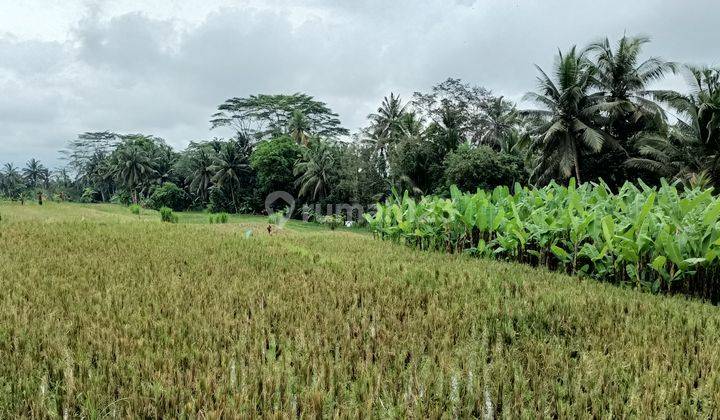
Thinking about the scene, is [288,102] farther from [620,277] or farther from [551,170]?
[620,277]

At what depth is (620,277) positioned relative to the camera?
194 inches

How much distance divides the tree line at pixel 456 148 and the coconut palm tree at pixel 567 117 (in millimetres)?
65

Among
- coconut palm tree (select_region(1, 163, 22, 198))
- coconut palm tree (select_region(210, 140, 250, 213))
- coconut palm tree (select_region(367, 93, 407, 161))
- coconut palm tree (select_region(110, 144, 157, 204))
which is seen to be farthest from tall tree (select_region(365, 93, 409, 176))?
coconut palm tree (select_region(1, 163, 22, 198))

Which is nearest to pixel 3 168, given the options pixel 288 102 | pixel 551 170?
pixel 288 102

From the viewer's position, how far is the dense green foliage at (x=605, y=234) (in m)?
4.18

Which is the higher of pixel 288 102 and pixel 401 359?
pixel 288 102

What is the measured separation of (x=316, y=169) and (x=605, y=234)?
3498 centimetres

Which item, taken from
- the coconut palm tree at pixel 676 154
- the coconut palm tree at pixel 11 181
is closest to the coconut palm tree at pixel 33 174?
the coconut palm tree at pixel 11 181

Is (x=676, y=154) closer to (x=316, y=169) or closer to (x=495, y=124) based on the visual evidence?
(x=495, y=124)

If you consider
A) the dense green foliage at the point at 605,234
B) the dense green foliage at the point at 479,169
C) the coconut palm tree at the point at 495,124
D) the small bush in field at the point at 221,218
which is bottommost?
the small bush in field at the point at 221,218

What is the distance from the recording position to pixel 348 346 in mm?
2467

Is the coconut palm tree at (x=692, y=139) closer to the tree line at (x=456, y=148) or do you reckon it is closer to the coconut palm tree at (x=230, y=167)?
the tree line at (x=456, y=148)

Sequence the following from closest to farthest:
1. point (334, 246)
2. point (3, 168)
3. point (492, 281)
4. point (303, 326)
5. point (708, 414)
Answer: point (708, 414)
point (303, 326)
point (492, 281)
point (334, 246)
point (3, 168)

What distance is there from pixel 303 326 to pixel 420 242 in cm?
552
